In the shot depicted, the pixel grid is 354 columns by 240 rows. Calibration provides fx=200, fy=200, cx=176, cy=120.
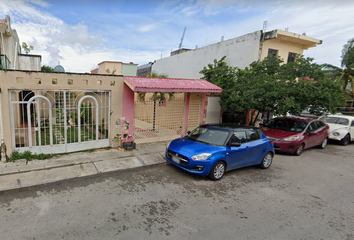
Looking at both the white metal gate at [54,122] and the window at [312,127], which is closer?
the white metal gate at [54,122]

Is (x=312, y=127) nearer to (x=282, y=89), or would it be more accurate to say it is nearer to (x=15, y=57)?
(x=282, y=89)

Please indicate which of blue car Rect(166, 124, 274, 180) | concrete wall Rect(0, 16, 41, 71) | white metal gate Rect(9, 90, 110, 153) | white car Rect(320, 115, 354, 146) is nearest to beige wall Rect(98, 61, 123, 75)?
concrete wall Rect(0, 16, 41, 71)

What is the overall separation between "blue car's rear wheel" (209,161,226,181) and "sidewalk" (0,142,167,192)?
2158 millimetres

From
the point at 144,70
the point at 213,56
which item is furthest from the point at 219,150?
the point at 144,70

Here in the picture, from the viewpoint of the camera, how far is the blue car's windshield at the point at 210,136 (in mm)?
6004

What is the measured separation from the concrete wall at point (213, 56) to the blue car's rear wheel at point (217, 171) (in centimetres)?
911

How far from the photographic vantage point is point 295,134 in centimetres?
863

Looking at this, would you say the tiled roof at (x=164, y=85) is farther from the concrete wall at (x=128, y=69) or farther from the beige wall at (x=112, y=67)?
the concrete wall at (x=128, y=69)

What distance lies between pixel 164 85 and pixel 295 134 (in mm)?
5985

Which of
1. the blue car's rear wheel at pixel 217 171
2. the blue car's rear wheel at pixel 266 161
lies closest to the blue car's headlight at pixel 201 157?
the blue car's rear wheel at pixel 217 171

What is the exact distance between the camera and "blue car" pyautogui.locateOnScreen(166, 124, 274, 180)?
213 inches

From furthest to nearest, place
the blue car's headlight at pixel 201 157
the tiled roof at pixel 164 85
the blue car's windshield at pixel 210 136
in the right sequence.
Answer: the tiled roof at pixel 164 85, the blue car's windshield at pixel 210 136, the blue car's headlight at pixel 201 157

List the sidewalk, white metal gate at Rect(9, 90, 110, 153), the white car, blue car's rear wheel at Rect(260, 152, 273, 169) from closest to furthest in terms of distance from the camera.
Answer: the sidewalk, white metal gate at Rect(9, 90, 110, 153), blue car's rear wheel at Rect(260, 152, 273, 169), the white car

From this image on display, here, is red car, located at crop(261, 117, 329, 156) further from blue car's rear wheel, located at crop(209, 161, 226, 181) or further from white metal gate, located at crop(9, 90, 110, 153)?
white metal gate, located at crop(9, 90, 110, 153)
